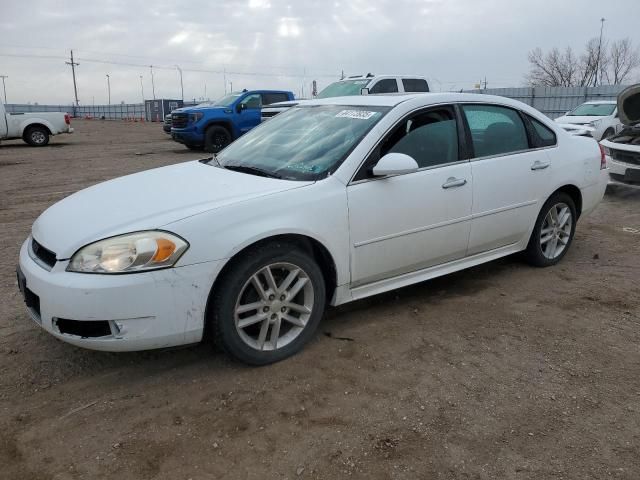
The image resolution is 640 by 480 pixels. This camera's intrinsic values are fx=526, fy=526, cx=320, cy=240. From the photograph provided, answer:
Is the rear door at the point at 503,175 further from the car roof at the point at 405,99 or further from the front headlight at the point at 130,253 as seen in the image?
the front headlight at the point at 130,253

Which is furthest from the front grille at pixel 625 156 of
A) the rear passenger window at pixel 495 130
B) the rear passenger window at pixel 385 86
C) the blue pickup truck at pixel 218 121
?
the blue pickup truck at pixel 218 121

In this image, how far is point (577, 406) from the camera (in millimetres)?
2746

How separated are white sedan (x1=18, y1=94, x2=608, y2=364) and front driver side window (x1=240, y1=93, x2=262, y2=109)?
39.4 feet

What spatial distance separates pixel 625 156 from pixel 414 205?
6.31 metres

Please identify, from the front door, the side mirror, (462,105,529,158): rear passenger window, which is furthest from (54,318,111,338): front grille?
(462,105,529,158): rear passenger window

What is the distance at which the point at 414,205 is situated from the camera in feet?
11.8

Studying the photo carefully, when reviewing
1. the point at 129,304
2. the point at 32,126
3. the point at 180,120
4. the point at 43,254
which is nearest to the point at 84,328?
the point at 129,304

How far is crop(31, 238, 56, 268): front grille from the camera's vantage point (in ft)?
9.47

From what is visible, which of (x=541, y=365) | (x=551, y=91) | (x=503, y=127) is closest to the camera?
(x=541, y=365)

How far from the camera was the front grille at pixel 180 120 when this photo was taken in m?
15.5

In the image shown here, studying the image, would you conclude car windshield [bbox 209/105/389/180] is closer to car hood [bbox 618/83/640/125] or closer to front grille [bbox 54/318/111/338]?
front grille [bbox 54/318/111/338]

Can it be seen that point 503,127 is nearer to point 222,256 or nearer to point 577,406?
point 577,406

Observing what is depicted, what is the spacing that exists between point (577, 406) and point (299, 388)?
57.8 inches

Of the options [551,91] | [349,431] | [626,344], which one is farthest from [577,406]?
[551,91]
